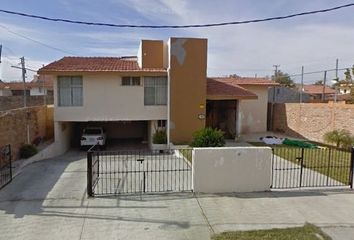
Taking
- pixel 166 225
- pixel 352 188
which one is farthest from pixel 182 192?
pixel 352 188

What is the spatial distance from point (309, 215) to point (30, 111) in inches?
563

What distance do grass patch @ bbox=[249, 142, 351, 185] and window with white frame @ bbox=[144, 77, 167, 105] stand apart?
7.71m

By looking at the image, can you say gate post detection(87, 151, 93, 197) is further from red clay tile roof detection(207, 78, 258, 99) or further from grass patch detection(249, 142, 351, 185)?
red clay tile roof detection(207, 78, 258, 99)

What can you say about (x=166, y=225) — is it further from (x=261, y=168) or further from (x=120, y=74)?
(x=120, y=74)

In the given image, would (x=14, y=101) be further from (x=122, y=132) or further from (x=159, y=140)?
(x=159, y=140)

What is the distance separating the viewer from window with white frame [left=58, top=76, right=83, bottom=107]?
18.0 metres

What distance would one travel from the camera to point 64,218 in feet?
22.8

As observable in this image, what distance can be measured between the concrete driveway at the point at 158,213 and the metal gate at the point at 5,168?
676mm

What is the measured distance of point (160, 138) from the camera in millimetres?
18547

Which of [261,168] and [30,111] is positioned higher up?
[30,111]

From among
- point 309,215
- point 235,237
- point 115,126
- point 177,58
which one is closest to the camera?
point 235,237

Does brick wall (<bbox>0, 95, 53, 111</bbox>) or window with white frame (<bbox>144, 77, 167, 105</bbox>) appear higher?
window with white frame (<bbox>144, 77, 167, 105</bbox>)

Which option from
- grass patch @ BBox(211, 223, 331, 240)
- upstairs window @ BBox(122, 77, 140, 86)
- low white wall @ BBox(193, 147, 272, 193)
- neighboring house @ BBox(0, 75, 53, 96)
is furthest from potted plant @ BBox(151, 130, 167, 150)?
neighboring house @ BBox(0, 75, 53, 96)

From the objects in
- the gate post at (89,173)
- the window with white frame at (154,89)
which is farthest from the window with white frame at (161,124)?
the gate post at (89,173)
